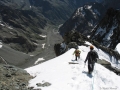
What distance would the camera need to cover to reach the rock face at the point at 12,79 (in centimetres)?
1785

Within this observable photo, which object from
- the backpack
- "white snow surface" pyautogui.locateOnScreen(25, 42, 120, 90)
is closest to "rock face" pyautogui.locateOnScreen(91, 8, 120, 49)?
"white snow surface" pyautogui.locateOnScreen(25, 42, 120, 90)

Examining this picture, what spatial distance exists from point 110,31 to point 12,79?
99.9 meters

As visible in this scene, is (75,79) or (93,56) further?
(93,56)

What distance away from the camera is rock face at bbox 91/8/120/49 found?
102625 millimetres

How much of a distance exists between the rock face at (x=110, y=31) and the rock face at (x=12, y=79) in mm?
80727

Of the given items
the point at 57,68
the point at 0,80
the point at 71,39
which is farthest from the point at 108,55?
the point at 0,80

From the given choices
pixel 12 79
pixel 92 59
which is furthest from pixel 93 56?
pixel 12 79

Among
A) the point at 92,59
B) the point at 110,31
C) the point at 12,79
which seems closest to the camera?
the point at 12,79

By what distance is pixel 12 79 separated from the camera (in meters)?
19.9

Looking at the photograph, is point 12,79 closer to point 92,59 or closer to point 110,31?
point 92,59

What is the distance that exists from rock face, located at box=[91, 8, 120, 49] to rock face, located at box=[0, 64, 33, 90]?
80.7 metres

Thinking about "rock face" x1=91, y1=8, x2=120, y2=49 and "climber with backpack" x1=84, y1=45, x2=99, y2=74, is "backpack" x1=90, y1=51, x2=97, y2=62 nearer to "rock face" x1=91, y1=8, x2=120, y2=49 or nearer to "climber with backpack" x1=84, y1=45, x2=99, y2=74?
"climber with backpack" x1=84, y1=45, x2=99, y2=74

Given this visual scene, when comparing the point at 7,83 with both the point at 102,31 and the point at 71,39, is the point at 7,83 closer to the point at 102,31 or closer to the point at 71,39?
the point at 71,39

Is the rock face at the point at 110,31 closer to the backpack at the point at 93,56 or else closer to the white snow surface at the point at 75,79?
the white snow surface at the point at 75,79
